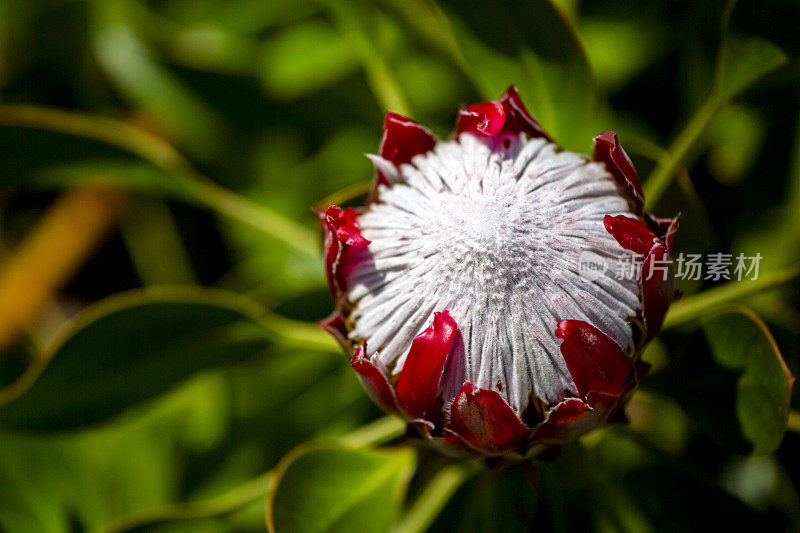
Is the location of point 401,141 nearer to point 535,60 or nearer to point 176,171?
point 535,60

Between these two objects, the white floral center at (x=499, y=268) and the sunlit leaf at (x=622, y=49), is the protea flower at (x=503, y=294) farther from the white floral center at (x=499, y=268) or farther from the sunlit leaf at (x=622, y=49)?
the sunlit leaf at (x=622, y=49)

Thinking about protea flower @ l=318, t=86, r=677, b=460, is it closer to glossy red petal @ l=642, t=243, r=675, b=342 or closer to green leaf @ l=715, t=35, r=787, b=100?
glossy red petal @ l=642, t=243, r=675, b=342

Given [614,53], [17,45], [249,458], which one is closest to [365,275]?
[249,458]

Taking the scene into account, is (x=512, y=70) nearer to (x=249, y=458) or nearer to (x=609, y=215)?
(x=609, y=215)

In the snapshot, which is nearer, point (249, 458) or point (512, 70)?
point (512, 70)

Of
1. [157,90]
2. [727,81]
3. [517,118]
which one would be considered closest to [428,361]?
[517,118]
